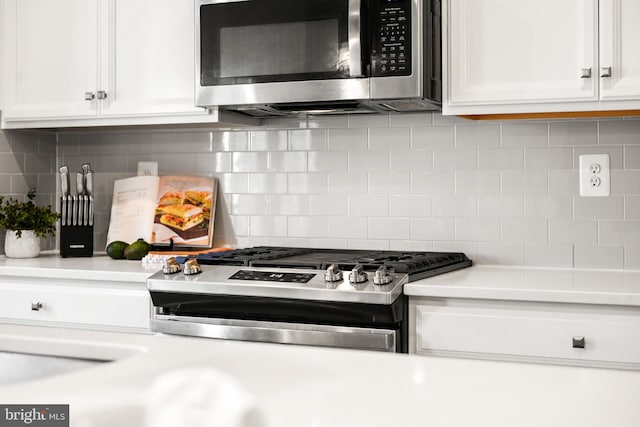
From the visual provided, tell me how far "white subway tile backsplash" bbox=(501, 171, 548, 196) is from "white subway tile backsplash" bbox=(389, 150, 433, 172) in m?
0.29

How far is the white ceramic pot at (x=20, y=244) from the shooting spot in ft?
10.1

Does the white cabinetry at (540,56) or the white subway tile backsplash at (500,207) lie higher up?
the white cabinetry at (540,56)

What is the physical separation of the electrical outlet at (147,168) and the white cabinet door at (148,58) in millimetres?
390

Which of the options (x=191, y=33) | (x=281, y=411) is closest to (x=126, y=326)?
(x=191, y=33)

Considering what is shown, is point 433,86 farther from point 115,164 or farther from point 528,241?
point 115,164

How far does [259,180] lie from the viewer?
3.17 meters

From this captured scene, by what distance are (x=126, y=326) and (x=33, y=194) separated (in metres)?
1.03

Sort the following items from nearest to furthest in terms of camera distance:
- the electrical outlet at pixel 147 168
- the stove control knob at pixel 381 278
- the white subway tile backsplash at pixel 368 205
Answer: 1. the stove control knob at pixel 381 278
2. the white subway tile backsplash at pixel 368 205
3. the electrical outlet at pixel 147 168

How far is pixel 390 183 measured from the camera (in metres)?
2.97

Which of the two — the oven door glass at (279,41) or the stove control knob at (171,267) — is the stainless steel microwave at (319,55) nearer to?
the oven door glass at (279,41)

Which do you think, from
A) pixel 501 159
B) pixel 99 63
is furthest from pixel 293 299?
pixel 99 63

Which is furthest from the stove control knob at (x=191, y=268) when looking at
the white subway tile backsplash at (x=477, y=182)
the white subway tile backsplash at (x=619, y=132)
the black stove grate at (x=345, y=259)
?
the white subway tile backsplash at (x=619, y=132)

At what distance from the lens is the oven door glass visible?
8.36 ft

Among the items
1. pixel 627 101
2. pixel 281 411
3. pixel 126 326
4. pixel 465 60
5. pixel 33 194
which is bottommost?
pixel 126 326
